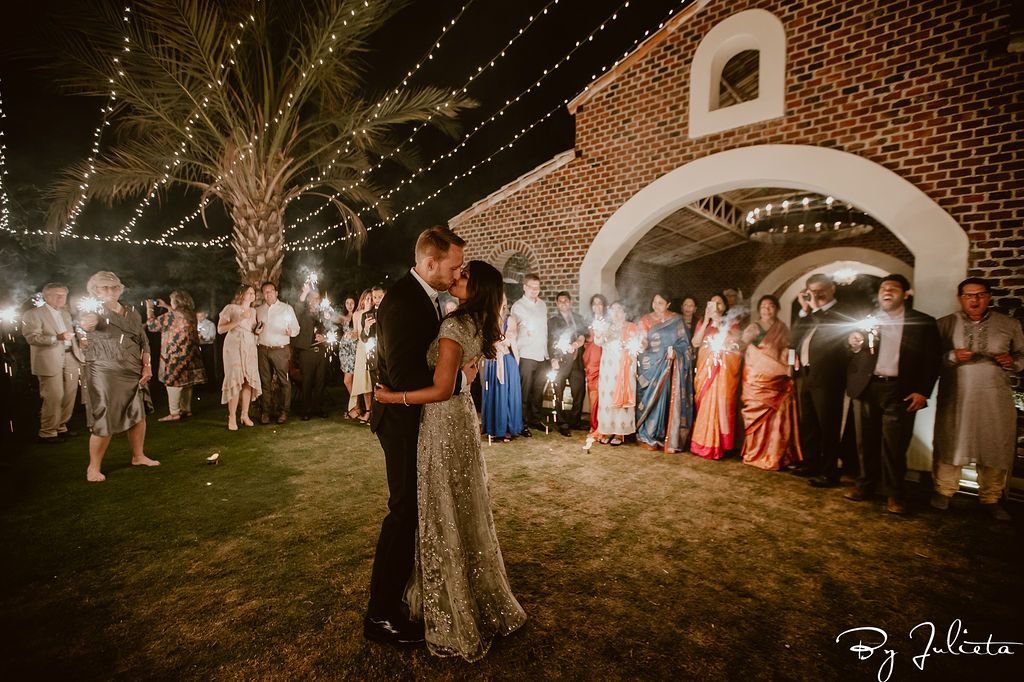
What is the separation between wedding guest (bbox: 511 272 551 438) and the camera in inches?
268

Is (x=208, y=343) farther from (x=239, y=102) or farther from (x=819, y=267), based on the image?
(x=819, y=267)

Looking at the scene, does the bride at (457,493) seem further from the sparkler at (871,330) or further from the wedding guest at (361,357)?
the wedding guest at (361,357)

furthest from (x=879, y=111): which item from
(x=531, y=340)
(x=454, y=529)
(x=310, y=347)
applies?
(x=310, y=347)

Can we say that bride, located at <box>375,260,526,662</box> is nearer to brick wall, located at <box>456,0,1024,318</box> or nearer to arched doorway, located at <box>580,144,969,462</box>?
arched doorway, located at <box>580,144,969,462</box>

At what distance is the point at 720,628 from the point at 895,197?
17.0 feet

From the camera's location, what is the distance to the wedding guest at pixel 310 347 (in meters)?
7.50

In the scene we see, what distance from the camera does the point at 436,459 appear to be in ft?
7.59

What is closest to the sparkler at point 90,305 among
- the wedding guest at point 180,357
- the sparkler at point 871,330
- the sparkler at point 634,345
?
the wedding guest at point 180,357

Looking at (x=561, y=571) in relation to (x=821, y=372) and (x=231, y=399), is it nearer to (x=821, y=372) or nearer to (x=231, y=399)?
(x=821, y=372)

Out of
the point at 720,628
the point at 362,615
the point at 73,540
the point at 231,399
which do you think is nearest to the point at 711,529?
the point at 720,628

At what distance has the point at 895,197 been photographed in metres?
5.20

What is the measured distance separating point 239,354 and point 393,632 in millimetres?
5645

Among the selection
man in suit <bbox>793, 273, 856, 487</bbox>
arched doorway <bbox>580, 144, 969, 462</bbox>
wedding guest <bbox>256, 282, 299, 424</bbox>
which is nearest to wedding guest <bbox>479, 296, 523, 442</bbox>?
arched doorway <bbox>580, 144, 969, 462</bbox>

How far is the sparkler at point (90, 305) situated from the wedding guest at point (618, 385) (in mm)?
5798
